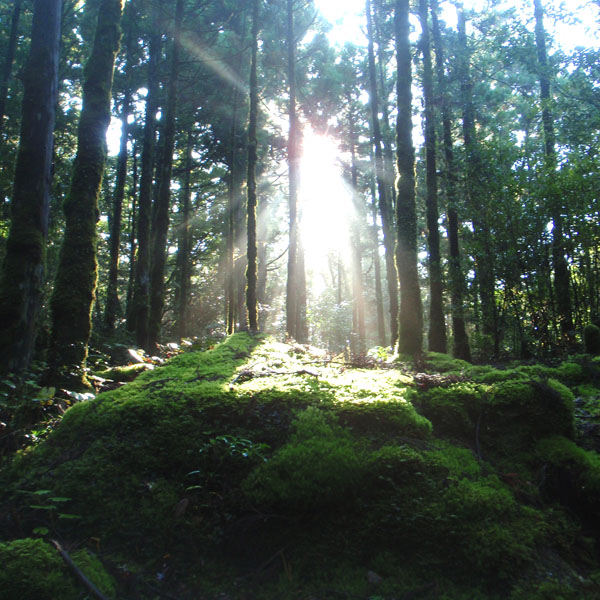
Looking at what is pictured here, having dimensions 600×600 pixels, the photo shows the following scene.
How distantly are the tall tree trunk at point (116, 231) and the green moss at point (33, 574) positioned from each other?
49.0 ft

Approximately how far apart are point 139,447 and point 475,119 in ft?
66.8

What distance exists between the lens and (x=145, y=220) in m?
15.1

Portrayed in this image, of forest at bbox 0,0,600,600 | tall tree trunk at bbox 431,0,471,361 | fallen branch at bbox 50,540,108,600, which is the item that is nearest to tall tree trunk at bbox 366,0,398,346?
forest at bbox 0,0,600,600

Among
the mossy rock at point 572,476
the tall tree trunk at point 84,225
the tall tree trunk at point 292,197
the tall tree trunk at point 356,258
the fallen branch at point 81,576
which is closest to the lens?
the fallen branch at point 81,576

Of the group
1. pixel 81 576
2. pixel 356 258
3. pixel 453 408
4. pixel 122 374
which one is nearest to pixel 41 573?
pixel 81 576

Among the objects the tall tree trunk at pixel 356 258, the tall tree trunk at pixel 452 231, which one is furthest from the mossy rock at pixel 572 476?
the tall tree trunk at pixel 356 258

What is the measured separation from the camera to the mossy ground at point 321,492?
2242 millimetres

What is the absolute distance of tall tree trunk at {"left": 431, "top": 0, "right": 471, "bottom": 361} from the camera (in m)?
12.4

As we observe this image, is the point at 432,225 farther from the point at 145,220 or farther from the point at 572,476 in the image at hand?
the point at 572,476

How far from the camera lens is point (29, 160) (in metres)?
6.14

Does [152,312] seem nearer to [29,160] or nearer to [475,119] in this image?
[29,160]

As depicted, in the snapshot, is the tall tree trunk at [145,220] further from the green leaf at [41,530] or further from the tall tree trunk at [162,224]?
the green leaf at [41,530]

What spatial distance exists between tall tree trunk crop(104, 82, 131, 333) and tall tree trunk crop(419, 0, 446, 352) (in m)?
12.2

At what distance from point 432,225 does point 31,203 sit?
11.4m
